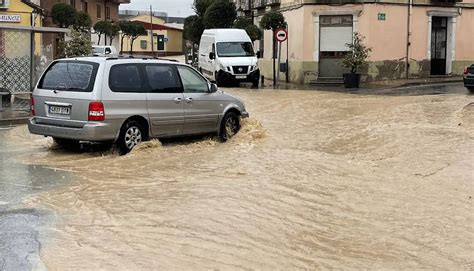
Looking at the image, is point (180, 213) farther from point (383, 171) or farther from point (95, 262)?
point (383, 171)

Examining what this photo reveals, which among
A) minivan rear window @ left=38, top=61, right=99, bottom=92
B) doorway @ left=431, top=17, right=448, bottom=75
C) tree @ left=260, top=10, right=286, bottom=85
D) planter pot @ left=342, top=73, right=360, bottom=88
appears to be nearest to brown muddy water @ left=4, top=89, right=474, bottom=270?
minivan rear window @ left=38, top=61, right=99, bottom=92

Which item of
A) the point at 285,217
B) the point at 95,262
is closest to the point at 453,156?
the point at 285,217

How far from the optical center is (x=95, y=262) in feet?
17.3

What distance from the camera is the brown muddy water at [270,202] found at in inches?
219

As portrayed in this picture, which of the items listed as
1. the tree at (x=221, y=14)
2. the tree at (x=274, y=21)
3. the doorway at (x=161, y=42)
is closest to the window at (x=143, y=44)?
the doorway at (x=161, y=42)

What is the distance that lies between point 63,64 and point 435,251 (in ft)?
22.5

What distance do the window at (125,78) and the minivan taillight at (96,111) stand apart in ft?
1.30

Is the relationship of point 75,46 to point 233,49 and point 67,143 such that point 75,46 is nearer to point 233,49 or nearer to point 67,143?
point 233,49

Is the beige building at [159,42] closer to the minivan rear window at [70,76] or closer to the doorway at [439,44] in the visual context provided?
the doorway at [439,44]

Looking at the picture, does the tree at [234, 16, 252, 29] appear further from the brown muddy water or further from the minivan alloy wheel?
the minivan alloy wheel

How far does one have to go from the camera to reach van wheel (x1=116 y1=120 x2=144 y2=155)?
10305mm

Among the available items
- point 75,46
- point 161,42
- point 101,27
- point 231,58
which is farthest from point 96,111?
point 161,42

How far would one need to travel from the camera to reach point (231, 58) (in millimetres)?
27047

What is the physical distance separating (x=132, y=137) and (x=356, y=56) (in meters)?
17.4
